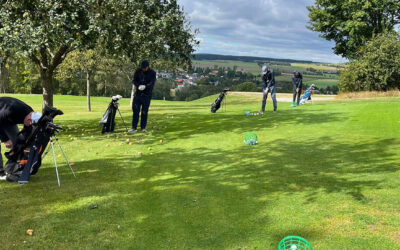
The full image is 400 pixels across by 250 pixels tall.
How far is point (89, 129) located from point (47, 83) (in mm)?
3243

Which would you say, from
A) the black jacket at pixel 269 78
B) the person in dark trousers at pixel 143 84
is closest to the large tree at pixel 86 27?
the person in dark trousers at pixel 143 84

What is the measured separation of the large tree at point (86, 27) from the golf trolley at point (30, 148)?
16.5ft

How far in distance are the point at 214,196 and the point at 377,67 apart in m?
37.8

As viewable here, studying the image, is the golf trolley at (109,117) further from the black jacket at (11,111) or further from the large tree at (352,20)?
the large tree at (352,20)

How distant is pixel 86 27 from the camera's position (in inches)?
487

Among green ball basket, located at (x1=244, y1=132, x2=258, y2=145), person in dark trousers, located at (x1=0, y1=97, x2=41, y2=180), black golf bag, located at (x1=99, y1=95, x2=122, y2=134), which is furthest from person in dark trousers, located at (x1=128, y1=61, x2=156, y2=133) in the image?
person in dark trousers, located at (x1=0, y1=97, x2=41, y2=180)

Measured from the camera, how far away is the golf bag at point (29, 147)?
6883 mm

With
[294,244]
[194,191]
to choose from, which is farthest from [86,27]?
[294,244]

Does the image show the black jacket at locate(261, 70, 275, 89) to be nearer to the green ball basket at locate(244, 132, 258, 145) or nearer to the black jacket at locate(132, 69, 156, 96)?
the black jacket at locate(132, 69, 156, 96)

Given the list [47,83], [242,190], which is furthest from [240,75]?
[242,190]

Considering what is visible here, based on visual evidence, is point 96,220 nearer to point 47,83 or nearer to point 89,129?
point 89,129

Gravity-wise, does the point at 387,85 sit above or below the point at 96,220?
above

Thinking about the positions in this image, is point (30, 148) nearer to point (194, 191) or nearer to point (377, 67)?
point (194, 191)

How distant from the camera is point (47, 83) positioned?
1653 cm
